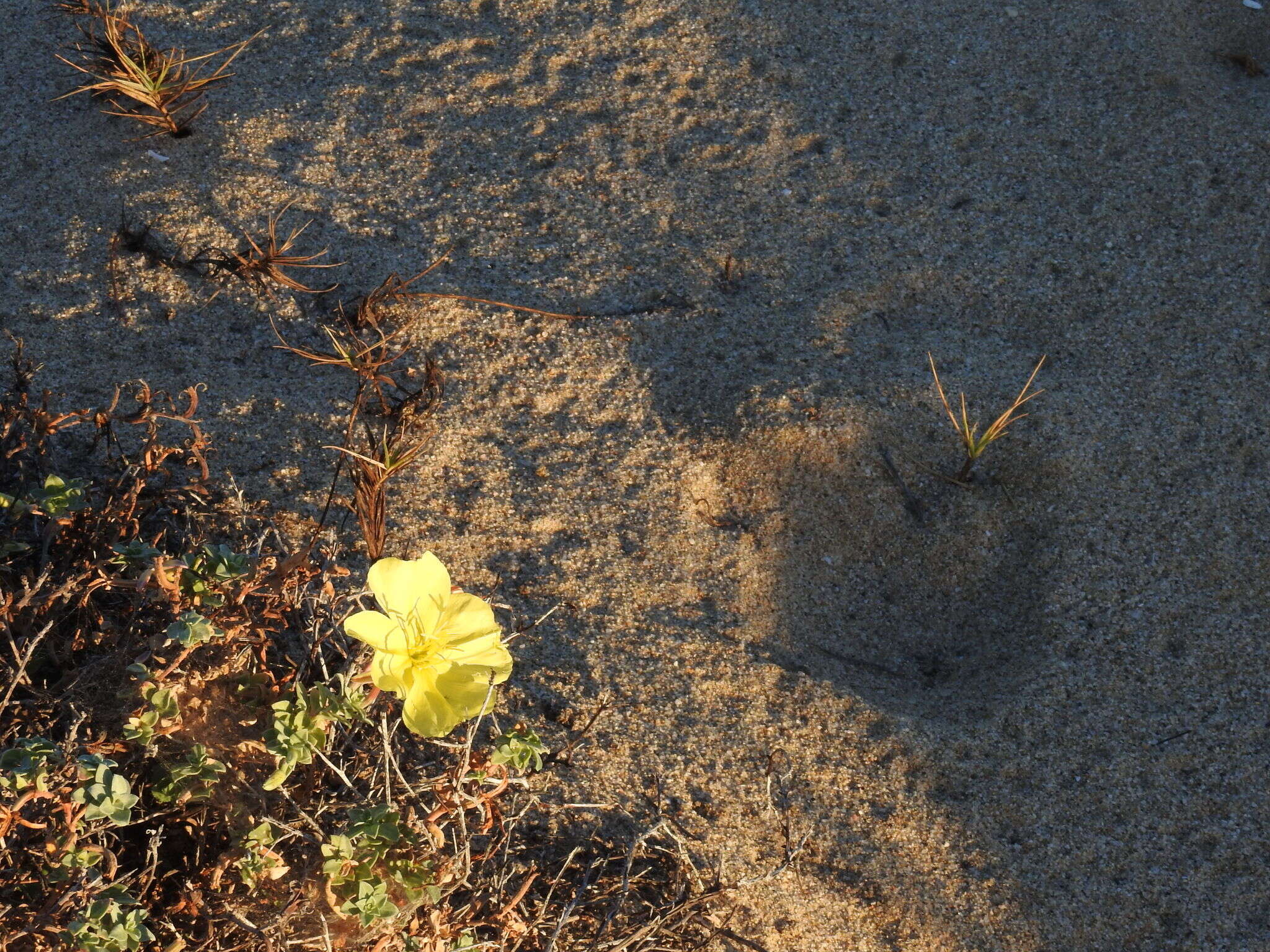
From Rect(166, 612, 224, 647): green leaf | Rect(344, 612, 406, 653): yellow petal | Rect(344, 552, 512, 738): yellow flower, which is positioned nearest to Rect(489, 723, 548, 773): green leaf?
Rect(344, 552, 512, 738): yellow flower

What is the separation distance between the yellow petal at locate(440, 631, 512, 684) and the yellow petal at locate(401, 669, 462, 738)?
0.11 ft

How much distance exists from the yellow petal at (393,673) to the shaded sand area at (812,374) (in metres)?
0.54

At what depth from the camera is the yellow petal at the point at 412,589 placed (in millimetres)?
1109

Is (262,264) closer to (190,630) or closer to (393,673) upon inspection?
(190,630)

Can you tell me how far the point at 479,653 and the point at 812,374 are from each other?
3.58ft

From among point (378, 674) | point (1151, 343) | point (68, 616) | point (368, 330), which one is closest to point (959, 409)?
point (1151, 343)

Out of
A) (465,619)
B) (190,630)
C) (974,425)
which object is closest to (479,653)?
(465,619)

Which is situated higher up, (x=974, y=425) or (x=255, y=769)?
(x=974, y=425)

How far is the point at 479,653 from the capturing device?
1156mm

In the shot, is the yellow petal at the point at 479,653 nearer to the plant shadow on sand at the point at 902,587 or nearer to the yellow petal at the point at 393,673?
the yellow petal at the point at 393,673

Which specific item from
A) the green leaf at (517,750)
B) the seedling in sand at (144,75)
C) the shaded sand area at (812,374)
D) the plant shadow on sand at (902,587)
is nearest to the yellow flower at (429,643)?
the green leaf at (517,750)

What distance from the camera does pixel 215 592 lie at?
131cm

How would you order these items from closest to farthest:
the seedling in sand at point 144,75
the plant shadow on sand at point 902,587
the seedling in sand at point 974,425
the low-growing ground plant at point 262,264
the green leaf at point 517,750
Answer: the green leaf at point 517,750 < the plant shadow on sand at point 902,587 < the seedling in sand at point 974,425 < the low-growing ground plant at point 262,264 < the seedling in sand at point 144,75

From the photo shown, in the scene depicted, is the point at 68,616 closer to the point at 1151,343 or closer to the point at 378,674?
the point at 378,674
